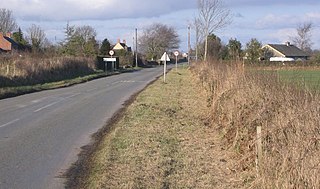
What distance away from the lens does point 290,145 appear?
6.80 meters

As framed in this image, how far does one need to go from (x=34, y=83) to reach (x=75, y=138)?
81.7 feet

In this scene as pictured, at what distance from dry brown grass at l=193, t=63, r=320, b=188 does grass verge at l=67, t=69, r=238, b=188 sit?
19.0 inches

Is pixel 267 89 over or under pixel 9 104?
over

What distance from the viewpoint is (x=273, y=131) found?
8023mm

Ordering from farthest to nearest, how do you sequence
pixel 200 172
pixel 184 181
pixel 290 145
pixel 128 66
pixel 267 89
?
pixel 128 66, pixel 267 89, pixel 200 172, pixel 184 181, pixel 290 145

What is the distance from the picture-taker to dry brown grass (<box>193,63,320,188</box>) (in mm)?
6250

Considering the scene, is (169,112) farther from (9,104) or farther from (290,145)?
(290,145)

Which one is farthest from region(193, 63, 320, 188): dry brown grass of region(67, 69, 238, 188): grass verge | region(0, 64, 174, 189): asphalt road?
region(0, 64, 174, 189): asphalt road

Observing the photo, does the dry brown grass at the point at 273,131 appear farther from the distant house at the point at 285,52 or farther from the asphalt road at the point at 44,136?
the distant house at the point at 285,52

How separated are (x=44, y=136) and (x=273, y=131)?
21.8ft

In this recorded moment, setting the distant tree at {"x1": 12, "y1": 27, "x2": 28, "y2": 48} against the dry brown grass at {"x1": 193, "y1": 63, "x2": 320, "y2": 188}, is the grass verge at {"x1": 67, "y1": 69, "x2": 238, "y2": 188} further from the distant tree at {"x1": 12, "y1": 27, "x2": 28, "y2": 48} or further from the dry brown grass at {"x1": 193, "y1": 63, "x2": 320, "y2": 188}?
the distant tree at {"x1": 12, "y1": 27, "x2": 28, "y2": 48}

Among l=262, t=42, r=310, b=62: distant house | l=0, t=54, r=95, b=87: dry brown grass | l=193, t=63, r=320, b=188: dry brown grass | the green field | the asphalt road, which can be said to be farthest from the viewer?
l=262, t=42, r=310, b=62: distant house

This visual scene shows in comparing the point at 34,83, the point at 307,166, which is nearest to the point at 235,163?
the point at 307,166

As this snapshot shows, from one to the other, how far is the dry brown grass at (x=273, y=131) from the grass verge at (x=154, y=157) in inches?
19.0
